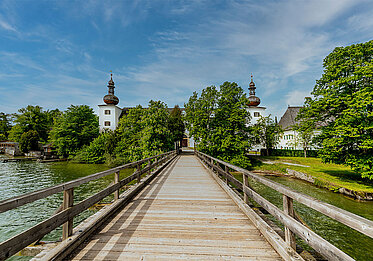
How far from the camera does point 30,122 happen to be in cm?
4909

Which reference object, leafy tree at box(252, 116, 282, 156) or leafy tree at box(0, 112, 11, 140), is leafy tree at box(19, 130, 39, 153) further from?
leafy tree at box(252, 116, 282, 156)

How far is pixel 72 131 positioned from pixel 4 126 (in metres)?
Result: 58.8

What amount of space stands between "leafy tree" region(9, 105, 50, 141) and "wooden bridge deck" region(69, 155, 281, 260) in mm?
58072

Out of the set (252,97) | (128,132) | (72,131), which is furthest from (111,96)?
(252,97)

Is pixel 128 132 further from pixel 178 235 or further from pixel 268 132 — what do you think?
pixel 178 235

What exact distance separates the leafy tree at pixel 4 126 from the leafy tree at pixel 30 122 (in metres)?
22.4

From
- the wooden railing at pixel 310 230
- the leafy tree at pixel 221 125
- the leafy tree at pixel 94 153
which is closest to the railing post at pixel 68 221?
the wooden railing at pixel 310 230

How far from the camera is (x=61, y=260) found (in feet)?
7.34

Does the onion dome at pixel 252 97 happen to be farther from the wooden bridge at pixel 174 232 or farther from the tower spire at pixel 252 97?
the wooden bridge at pixel 174 232

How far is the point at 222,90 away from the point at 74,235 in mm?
27957

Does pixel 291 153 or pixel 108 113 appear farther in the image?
pixel 108 113

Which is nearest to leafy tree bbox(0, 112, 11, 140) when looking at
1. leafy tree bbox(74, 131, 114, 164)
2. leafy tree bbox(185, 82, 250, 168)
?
leafy tree bbox(74, 131, 114, 164)

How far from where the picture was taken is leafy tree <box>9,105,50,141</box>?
160 ft

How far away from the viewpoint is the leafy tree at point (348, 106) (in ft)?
38.1
